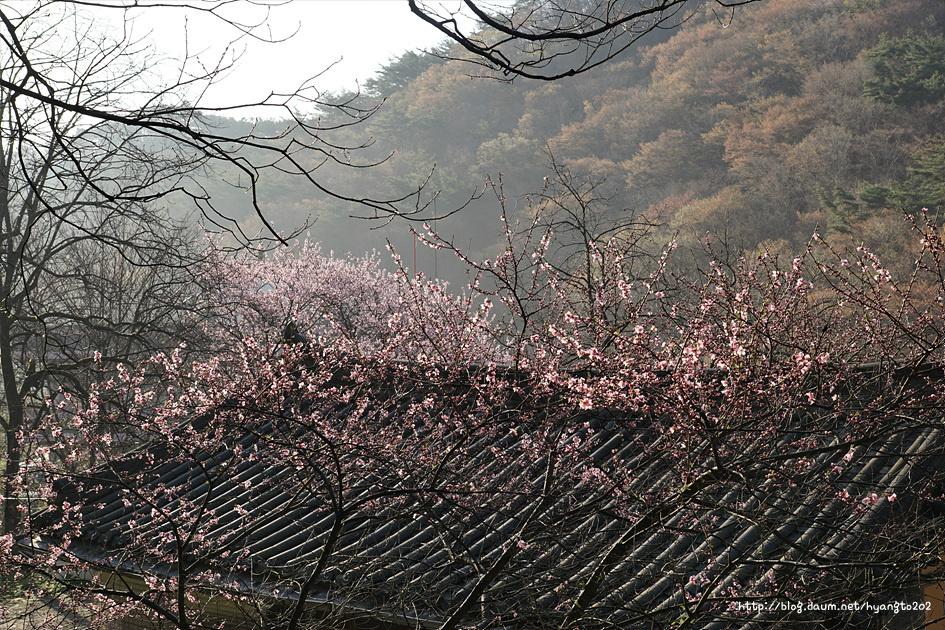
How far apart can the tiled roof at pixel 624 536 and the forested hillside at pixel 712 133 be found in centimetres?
1081

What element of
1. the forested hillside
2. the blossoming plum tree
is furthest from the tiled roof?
the forested hillside

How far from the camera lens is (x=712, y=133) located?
92.8 feet

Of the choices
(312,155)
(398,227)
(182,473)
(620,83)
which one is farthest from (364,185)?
(182,473)

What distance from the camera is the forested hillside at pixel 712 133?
20.6m

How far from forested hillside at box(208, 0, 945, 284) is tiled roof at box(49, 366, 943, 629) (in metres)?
10.8

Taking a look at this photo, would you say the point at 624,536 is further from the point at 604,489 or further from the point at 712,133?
the point at 712,133

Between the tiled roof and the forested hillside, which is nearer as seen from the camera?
the tiled roof

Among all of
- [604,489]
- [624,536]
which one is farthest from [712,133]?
[624,536]

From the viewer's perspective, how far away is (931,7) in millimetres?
25172

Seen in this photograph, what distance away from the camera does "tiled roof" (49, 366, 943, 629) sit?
8.70ft

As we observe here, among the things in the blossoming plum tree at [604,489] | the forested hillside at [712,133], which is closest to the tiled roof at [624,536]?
the blossoming plum tree at [604,489]

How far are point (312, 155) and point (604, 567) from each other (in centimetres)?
4634

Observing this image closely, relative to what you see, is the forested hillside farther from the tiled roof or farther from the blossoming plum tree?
the tiled roof

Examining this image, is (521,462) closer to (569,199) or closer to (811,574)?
(811,574)
